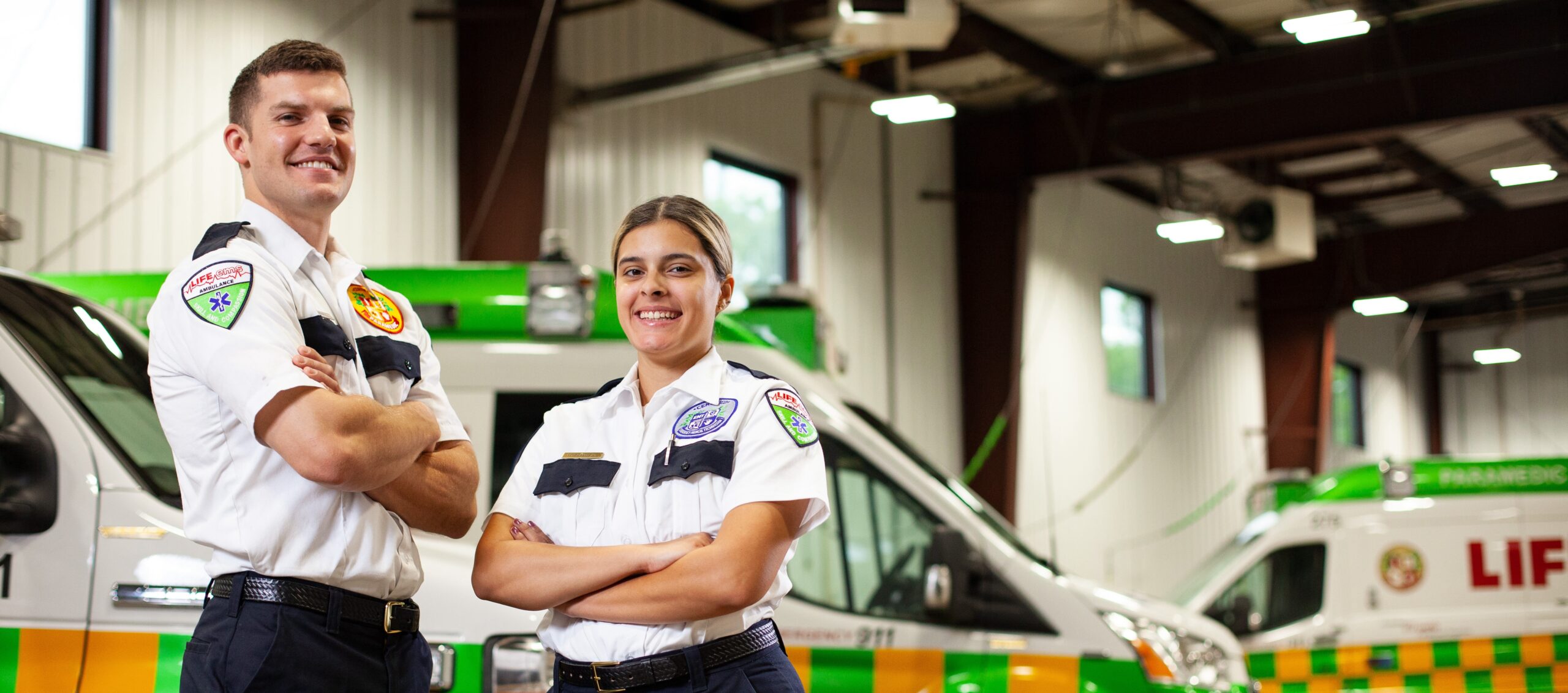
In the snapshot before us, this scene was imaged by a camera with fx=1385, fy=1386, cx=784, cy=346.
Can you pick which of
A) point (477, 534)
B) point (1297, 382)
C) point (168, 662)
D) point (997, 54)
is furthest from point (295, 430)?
point (1297, 382)

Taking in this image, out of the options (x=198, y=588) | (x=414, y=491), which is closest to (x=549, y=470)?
(x=414, y=491)

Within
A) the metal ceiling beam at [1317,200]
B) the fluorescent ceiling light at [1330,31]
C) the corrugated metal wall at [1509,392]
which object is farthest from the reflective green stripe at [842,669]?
the corrugated metal wall at [1509,392]

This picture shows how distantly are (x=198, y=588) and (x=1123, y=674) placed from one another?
104 inches

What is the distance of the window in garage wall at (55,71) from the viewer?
666 cm

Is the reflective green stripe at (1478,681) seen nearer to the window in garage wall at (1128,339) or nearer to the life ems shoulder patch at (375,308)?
the life ems shoulder patch at (375,308)

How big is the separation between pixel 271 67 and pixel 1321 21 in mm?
7746

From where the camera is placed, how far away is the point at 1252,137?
1183 centimetres

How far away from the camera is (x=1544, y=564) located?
26.0ft

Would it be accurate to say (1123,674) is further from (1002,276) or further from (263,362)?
(1002,276)

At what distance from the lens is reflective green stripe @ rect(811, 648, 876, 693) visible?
3.98 meters

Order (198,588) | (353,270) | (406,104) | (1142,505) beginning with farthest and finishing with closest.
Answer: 1. (1142,505)
2. (406,104)
3. (198,588)
4. (353,270)

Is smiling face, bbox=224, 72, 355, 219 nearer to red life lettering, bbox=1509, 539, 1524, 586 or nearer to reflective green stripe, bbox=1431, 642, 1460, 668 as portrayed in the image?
reflective green stripe, bbox=1431, 642, 1460, 668

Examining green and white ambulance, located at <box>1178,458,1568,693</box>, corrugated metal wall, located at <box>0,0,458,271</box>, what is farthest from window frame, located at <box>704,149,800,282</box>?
green and white ambulance, located at <box>1178,458,1568,693</box>

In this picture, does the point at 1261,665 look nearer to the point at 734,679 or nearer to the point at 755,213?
the point at 755,213
